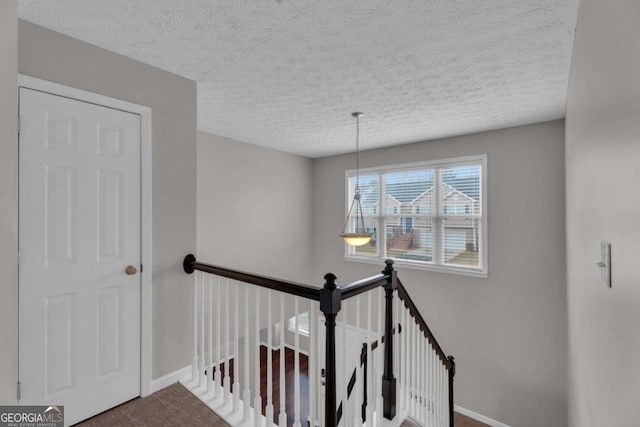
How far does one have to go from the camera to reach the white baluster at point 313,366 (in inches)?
63.3

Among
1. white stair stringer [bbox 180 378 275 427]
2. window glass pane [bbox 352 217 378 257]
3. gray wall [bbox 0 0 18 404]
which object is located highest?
gray wall [bbox 0 0 18 404]

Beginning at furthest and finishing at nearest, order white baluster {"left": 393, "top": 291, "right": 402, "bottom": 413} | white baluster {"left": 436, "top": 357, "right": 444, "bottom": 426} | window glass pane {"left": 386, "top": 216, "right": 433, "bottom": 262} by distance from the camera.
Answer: window glass pane {"left": 386, "top": 216, "right": 433, "bottom": 262}, white baluster {"left": 436, "top": 357, "right": 444, "bottom": 426}, white baluster {"left": 393, "top": 291, "right": 402, "bottom": 413}

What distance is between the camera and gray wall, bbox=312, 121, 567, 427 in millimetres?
3547

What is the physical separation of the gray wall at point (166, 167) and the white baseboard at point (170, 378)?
0.04m

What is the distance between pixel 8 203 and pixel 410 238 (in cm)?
467

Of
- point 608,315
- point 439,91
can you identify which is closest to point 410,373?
point 608,315

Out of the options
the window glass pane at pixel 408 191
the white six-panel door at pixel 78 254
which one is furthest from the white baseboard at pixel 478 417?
the white six-panel door at pixel 78 254

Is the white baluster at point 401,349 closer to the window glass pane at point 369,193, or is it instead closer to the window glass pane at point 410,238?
the window glass pane at point 410,238

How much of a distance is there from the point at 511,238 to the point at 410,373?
2451 mm

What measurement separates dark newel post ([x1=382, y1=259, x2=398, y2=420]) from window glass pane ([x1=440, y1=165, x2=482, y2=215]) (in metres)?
2.69

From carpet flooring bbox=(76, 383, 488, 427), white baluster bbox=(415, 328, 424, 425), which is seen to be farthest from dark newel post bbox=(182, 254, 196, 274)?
white baluster bbox=(415, 328, 424, 425)

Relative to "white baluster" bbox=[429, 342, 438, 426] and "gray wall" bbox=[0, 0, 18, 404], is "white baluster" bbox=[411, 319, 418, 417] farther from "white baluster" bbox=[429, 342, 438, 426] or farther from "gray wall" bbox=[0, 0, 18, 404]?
"gray wall" bbox=[0, 0, 18, 404]

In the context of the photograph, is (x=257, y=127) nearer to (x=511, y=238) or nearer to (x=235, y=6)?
(x=235, y=6)

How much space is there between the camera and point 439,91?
106 inches
